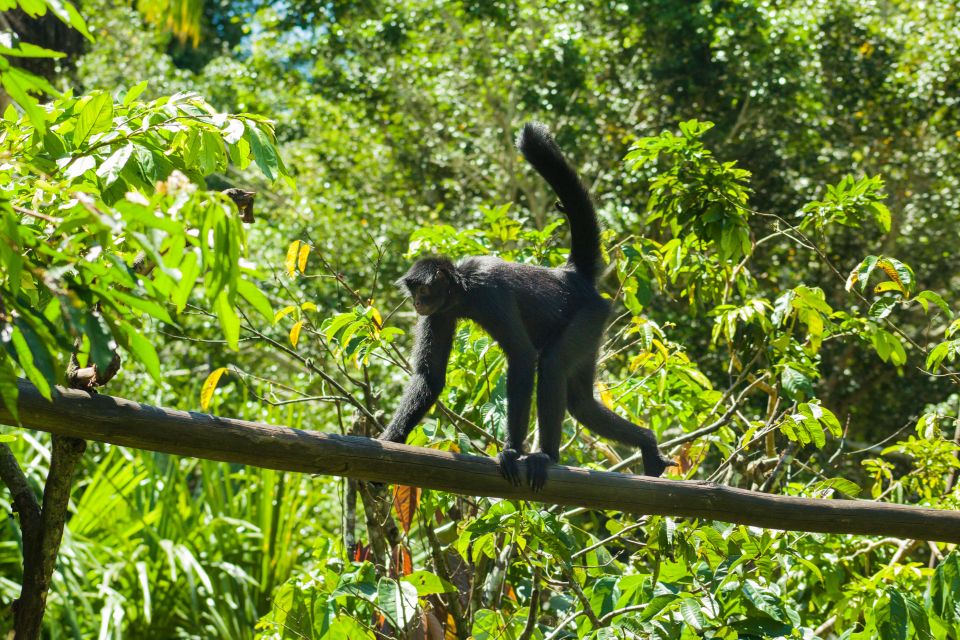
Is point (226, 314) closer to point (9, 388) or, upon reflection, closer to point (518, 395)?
point (9, 388)

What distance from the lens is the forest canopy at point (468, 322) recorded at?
3256 mm

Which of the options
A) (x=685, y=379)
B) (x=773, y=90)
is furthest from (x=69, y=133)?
(x=773, y=90)

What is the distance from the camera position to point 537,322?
5.41 metres

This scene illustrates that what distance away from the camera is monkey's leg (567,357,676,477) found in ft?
17.6

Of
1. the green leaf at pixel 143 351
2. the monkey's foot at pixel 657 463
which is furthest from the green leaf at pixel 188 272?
the monkey's foot at pixel 657 463

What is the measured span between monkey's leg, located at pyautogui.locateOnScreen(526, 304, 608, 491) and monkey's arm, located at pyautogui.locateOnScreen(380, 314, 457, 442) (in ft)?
1.83

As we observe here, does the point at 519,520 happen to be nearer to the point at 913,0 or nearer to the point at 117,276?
the point at 117,276

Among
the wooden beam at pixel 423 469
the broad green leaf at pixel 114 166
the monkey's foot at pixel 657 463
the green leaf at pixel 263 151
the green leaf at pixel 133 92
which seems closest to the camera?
the broad green leaf at pixel 114 166

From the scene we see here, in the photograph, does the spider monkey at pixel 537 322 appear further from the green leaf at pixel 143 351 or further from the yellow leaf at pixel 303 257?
the green leaf at pixel 143 351

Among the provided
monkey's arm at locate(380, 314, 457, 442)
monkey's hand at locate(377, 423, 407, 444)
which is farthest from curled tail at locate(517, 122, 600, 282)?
monkey's hand at locate(377, 423, 407, 444)

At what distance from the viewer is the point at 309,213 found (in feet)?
41.2

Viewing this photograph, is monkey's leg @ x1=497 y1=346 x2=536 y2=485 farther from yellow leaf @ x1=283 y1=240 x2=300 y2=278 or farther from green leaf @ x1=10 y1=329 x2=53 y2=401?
green leaf @ x1=10 y1=329 x2=53 y2=401

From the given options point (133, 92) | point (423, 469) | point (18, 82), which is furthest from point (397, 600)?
point (18, 82)

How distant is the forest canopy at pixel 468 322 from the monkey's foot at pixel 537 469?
0.12m
